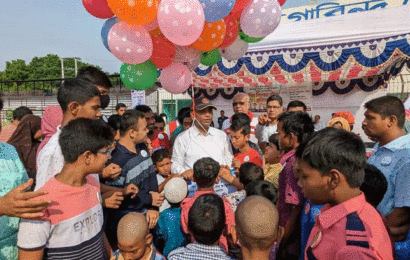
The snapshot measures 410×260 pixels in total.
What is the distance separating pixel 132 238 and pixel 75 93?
86 centimetres

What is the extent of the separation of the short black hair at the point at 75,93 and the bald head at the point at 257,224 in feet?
3.53

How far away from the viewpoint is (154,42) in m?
3.34

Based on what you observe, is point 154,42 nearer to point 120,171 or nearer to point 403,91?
point 120,171

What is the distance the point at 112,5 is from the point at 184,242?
7.03ft

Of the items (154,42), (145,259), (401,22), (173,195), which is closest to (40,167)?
(145,259)

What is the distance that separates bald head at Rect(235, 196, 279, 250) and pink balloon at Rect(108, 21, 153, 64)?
83.5 inches

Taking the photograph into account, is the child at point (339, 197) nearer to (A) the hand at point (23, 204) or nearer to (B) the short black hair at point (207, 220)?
(B) the short black hair at point (207, 220)

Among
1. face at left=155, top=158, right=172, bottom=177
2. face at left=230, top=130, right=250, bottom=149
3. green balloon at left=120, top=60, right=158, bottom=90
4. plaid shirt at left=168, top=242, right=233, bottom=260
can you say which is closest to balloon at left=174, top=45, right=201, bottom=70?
green balloon at left=120, top=60, right=158, bottom=90

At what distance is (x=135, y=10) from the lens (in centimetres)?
271

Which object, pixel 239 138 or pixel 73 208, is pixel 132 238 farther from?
pixel 239 138

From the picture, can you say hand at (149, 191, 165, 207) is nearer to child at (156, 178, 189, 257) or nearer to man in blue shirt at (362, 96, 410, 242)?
child at (156, 178, 189, 257)

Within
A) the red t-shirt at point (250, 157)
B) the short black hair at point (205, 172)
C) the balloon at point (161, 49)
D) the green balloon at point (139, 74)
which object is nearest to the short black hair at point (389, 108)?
the short black hair at point (205, 172)

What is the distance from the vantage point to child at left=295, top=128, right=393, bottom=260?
3.42ft

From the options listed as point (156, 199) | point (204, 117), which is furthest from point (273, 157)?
point (156, 199)
